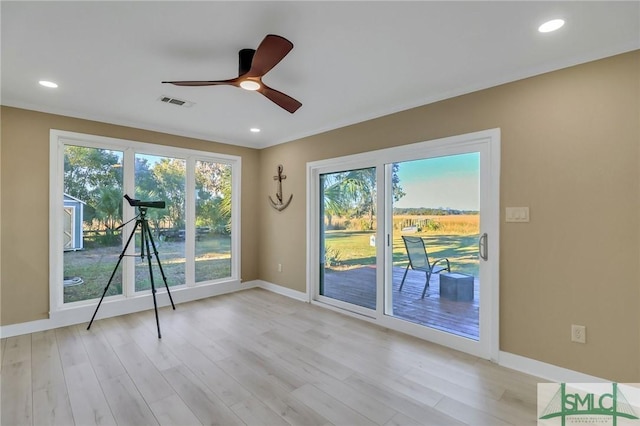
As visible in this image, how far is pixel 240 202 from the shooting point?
5121mm

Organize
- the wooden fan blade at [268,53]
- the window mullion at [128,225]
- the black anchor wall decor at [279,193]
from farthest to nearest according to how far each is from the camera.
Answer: the black anchor wall decor at [279,193] → the window mullion at [128,225] → the wooden fan blade at [268,53]

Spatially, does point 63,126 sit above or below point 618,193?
above

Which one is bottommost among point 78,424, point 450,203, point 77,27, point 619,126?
point 78,424

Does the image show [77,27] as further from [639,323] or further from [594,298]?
[639,323]

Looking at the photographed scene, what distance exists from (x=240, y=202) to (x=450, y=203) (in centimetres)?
344

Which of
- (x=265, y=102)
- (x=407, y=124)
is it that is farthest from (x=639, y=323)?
(x=265, y=102)

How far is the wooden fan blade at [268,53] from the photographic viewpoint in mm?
1659

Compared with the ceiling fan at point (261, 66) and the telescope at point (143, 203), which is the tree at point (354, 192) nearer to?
the ceiling fan at point (261, 66)

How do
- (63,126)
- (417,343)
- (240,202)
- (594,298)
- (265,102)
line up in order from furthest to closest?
1. (240,202)
2. (63,126)
3. (265,102)
4. (417,343)
5. (594,298)

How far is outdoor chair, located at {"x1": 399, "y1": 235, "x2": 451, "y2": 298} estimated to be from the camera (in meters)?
3.25

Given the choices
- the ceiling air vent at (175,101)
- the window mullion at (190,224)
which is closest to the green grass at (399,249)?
the window mullion at (190,224)

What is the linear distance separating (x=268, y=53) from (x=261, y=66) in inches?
7.1

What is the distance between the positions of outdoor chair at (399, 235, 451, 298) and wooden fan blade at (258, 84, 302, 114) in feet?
6.42

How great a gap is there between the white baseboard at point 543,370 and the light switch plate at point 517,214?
46.6 inches
